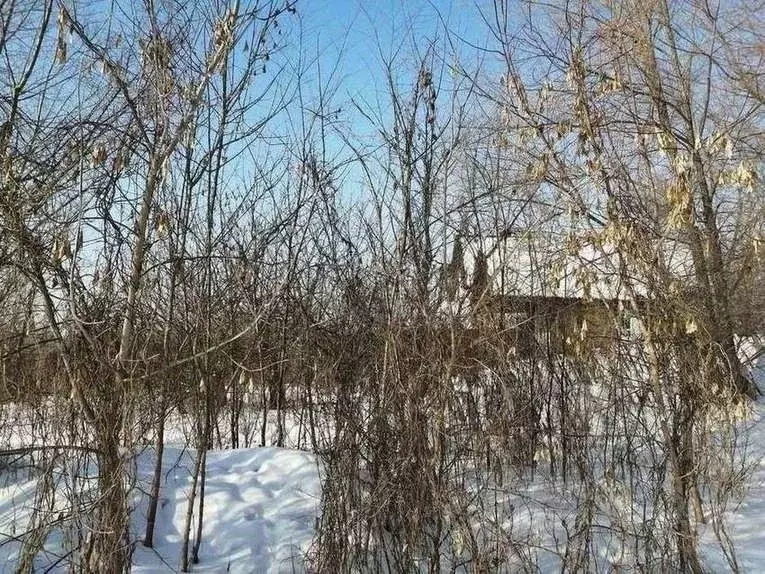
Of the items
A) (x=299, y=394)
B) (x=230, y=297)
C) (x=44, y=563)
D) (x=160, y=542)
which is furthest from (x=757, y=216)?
(x=44, y=563)

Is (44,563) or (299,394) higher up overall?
(299,394)

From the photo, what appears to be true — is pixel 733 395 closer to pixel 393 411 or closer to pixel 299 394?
pixel 393 411

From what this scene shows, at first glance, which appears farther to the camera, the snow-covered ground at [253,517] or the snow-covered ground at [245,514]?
the snow-covered ground at [245,514]

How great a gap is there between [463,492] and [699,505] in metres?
1.61

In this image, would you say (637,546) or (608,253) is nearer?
(637,546)

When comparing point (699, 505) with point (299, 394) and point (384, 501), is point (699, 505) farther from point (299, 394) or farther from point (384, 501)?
point (299, 394)

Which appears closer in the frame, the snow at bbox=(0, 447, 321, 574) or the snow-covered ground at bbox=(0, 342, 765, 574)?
the snow-covered ground at bbox=(0, 342, 765, 574)

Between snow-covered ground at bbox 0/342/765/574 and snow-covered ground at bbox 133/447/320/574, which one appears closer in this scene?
snow-covered ground at bbox 0/342/765/574

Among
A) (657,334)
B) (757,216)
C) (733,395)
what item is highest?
(757,216)

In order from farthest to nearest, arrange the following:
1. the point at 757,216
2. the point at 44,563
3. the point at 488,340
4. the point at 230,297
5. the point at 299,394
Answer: the point at 757,216
the point at 299,394
the point at 230,297
the point at 488,340
the point at 44,563

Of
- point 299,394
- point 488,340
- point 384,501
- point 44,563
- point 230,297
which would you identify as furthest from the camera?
point 299,394

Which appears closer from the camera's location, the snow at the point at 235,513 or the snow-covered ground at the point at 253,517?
the snow-covered ground at the point at 253,517

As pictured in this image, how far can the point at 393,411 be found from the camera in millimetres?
3816

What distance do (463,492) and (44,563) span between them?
8.16 feet
